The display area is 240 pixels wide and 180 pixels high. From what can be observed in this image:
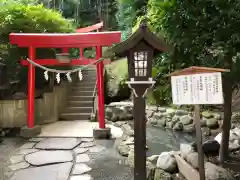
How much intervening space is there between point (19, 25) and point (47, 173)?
586 centimetres

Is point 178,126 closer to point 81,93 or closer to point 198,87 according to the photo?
point 81,93

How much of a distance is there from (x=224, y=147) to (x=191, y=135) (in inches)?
124

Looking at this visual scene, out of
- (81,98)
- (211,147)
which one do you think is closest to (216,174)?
(211,147)

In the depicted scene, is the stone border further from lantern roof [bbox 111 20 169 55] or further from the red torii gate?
lantern roof [bbox 111 20 169 55]

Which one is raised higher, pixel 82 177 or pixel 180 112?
pixel 180 112

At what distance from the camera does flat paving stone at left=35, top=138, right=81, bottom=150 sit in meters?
6.16

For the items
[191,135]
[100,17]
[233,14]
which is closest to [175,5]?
[233,14]

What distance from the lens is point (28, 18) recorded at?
8562 mm

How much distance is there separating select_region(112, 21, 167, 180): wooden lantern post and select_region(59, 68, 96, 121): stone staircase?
20.0 feet

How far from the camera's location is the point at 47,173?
4.59 m

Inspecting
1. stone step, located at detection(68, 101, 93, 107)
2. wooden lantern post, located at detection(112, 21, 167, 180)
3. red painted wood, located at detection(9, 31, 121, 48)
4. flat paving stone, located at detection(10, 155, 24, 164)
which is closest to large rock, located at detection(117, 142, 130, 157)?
wooden lantern post, located at detection(112, 21, 167, 180)

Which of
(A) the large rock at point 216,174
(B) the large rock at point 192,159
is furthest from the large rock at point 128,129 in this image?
(A) the large rock at point 216,174

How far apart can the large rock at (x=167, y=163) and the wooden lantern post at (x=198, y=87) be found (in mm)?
962

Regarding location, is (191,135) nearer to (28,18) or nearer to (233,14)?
(233,14)
